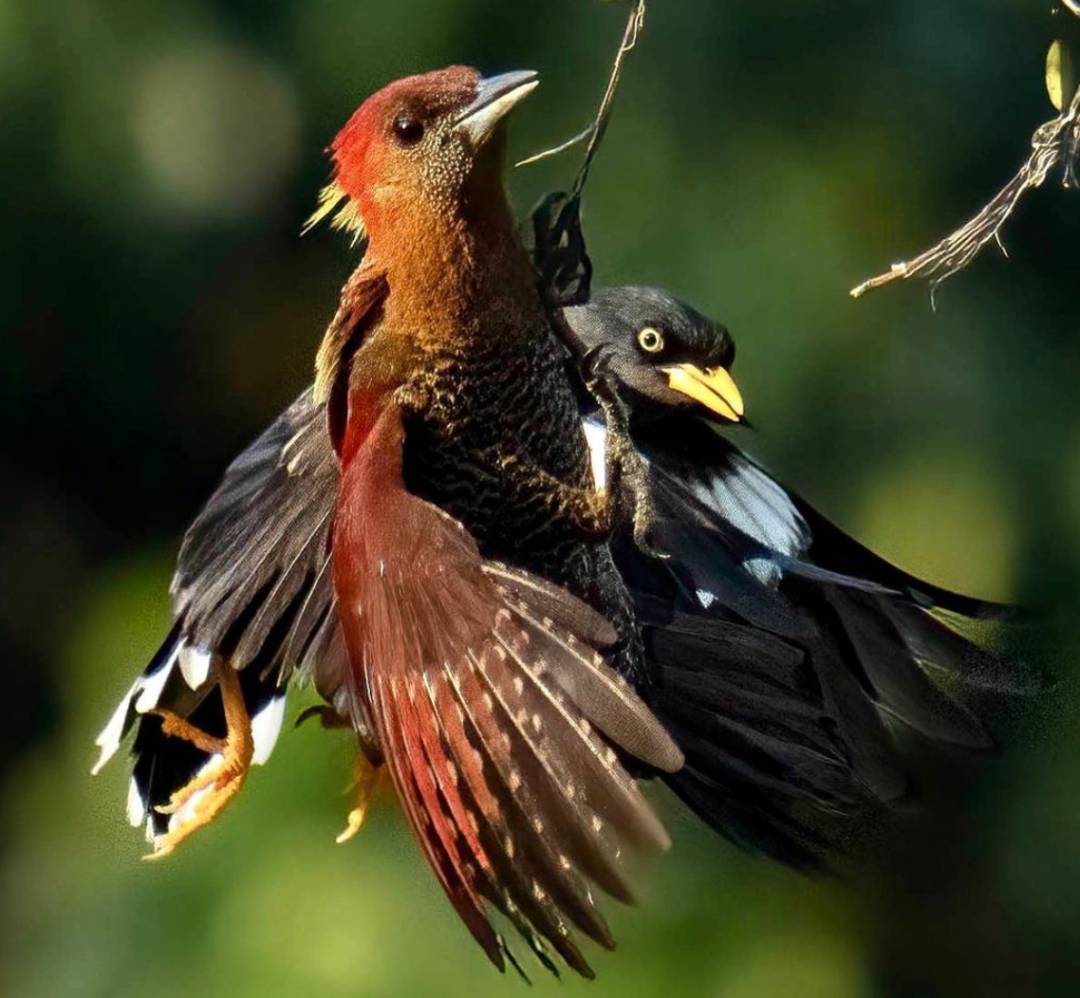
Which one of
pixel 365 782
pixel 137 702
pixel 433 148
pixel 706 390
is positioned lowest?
pixel 365 782

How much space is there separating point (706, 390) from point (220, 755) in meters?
1.04

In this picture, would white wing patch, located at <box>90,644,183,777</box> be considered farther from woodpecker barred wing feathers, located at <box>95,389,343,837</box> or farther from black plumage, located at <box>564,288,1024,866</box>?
black plumage, located at <box>564,288,1024,866</box>

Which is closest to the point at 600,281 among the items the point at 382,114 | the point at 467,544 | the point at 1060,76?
the point at 382,114

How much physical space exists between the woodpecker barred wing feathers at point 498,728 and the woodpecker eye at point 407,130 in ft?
2.13

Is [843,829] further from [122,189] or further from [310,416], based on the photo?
[122,189]

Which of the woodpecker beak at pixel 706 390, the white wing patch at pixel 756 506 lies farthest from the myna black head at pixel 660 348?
the white wing patch at pixel 756 506

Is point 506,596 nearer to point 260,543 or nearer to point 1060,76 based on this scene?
point 260,543

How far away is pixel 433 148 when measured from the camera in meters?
3.73

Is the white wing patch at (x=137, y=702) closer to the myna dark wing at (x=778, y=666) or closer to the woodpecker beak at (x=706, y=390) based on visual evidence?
the myna dark wing at (x=778, y=666)

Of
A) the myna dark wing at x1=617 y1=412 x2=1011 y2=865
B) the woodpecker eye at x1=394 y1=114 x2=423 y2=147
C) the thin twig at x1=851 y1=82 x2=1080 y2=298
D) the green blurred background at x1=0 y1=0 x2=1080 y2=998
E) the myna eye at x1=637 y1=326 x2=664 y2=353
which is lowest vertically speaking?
the green blurred background at x1=0 y1=0 x2=1080 y2=998

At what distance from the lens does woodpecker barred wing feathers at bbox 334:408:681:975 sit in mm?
3080

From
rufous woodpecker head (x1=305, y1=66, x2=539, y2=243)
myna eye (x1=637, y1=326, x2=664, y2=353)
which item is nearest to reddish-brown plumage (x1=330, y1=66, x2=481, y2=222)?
rufous woodpecker head (x1=305, y1=66, x2=539, y2=243)

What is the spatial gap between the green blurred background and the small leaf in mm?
3801

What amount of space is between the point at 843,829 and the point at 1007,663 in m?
0.39
